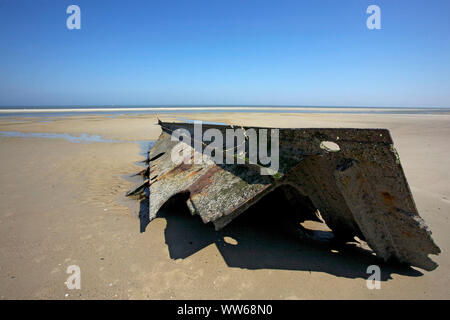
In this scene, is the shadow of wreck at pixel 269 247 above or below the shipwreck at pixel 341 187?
below

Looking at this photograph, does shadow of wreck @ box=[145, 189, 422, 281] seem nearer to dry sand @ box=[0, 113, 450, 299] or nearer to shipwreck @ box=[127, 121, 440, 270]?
dry sand @ box=[0, 113, 450, 299]

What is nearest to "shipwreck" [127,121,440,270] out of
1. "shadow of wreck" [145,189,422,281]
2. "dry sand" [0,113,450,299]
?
"shadow of wreck" [145,189,422,281]

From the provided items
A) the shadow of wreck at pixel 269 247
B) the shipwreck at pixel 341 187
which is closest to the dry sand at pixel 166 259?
the shadow of wreck at pixel 269 247

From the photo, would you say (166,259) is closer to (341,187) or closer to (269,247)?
(269,247)

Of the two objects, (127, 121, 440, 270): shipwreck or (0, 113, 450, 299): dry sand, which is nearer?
(127, 121, 440, 270): shipwreck

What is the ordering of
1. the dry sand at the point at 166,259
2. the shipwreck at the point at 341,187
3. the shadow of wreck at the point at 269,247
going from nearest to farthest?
the shipwreck at the point at 341,187
the dry sand at the point at 166,259
the shadow of wreck at the point at 269,247

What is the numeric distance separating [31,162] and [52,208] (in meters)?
4.32

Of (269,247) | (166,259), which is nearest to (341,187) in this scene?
(269,247)

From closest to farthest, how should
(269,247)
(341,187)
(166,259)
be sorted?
(341,187)
(166,259)
(269,247)

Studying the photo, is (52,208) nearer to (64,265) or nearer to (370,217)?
(64,265)

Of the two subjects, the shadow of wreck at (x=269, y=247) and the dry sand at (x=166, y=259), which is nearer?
the dry sand at (x=166, y=259)

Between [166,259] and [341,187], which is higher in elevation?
[341,187]

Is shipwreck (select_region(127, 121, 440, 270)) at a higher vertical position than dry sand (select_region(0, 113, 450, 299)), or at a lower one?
higher

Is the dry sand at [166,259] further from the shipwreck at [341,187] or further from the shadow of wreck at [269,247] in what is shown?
the shipwreck at [341,187]
